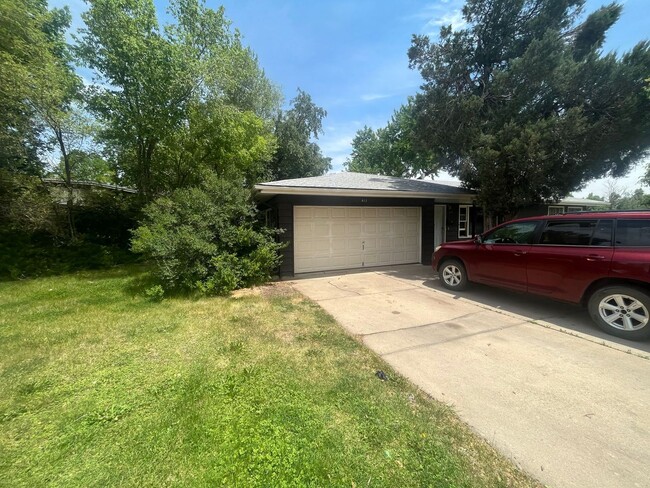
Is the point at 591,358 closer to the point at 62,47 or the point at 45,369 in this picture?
the point at 45,369

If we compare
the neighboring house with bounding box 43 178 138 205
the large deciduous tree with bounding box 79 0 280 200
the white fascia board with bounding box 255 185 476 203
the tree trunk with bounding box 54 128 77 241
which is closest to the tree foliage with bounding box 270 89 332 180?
the large deciduous tree with bounding box 79 0 280 200

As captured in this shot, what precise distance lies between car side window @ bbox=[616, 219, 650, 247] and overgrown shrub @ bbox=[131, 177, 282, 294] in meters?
6.25

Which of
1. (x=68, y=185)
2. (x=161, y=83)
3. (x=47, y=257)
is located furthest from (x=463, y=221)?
(x=47, y=257)

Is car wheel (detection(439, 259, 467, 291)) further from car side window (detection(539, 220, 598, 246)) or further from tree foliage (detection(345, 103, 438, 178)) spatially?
tree foliage (detection(345, 103, 438, 178))

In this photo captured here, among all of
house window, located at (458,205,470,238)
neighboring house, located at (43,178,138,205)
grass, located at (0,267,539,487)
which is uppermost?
neighboring house, located at (43,178,138,205)

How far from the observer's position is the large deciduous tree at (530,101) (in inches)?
264

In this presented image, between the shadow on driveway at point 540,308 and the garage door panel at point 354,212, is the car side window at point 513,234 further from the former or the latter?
the garage door panel at point 354,212

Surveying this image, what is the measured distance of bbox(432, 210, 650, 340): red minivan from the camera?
11.6 feet

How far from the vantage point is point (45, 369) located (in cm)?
310

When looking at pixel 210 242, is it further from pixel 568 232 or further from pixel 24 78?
pixel 24 78

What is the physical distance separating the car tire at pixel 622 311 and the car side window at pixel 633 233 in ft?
1.99

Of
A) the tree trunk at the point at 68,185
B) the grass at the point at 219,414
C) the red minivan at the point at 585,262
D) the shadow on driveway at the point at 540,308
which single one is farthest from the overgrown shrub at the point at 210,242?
the tree trunk at the point at 68,185

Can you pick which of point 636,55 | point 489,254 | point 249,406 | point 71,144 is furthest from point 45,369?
point 636,55

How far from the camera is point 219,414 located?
2299 millimetres
